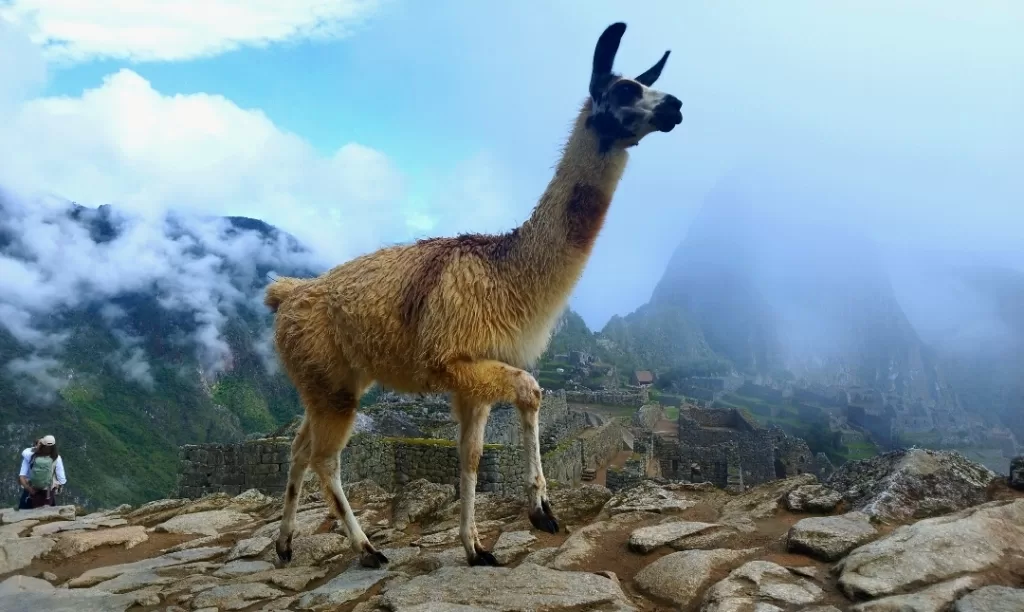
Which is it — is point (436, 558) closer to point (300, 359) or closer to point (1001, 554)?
point (300, 359)

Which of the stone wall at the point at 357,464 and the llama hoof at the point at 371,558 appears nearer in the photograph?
the llama hoof at the point at 371,558

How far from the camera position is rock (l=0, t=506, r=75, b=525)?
312 inches

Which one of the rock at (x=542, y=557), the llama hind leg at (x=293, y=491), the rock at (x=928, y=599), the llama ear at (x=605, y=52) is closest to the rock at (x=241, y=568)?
the llama hind leg at (x=293, y=491)

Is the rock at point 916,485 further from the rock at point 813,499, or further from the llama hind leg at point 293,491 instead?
the llama hind leg at point 293,491

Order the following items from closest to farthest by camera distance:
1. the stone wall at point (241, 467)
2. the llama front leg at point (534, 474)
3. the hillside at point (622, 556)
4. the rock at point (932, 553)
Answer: the rock at point (932, 553) → the hillside at point (622, 556) → the llama front leg at point (534, 474) → the stone wall at point (241, 467)

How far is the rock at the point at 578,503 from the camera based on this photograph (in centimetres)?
516

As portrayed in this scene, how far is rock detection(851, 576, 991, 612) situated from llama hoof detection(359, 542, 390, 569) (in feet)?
9.67

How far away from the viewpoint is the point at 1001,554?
9.91 feet

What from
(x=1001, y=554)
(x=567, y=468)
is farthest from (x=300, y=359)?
(x=567, y=468)

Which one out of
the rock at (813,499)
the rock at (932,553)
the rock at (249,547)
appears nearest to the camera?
the rock at (932,553)

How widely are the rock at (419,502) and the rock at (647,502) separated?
1756mm

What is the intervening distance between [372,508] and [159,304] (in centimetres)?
2076

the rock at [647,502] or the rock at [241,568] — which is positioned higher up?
the rock at [647,502]

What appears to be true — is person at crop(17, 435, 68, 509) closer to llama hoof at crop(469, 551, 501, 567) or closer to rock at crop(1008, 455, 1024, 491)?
llama hoof at crop(469, 551, 501, 567)
